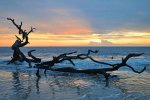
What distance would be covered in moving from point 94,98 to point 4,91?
14.6ft

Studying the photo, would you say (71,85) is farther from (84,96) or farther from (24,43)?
(24,43)

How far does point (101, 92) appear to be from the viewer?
1474 cm

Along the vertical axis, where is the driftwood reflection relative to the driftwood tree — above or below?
below

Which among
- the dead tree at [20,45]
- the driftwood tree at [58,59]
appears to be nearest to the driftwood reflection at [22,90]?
the driftwood tree at [58,59]

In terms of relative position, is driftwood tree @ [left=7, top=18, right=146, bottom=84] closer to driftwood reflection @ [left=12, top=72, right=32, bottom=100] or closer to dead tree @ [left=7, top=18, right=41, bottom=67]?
dead tree @ [left=7, top=18, right=41, bottom=67]

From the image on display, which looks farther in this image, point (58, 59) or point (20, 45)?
point (20, 45)

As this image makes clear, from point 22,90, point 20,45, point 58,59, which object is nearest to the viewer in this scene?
point 22,90

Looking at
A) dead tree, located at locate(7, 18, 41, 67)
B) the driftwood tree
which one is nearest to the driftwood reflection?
the driftwood tree

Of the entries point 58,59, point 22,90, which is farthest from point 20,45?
point 22,90

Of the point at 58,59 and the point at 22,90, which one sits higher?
the point at 58,59

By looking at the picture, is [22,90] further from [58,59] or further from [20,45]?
[20,45]

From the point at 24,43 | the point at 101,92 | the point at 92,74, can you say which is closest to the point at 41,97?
the point at 101,92

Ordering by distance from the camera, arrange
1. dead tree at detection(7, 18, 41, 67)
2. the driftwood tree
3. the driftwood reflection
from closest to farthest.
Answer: the driftwood reflection, the driftwood tree, dead tree at detection(7, 18, 41, 67)

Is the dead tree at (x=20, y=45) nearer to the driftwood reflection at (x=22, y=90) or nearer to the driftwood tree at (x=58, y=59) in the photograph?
the driftwood tree at (x=58, y=59)
